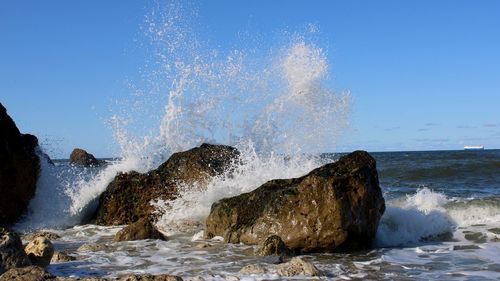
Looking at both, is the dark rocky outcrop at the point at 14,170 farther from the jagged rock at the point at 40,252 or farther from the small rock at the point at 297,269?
the small rock at the point at 297,269

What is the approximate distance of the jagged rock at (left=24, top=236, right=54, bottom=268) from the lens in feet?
18.2

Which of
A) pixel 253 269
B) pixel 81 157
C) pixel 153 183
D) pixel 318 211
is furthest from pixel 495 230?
pixel 81 157

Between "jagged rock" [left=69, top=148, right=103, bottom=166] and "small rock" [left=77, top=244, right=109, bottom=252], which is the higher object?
"jagged rock" [left=69, top=148, right=103, bottom=166]

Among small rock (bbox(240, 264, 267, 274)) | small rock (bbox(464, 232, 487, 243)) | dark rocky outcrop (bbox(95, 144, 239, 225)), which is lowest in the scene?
small rock (bbox(464, 232, 487, 243))

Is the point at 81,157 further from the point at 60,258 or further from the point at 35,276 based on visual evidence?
the point at 35,276

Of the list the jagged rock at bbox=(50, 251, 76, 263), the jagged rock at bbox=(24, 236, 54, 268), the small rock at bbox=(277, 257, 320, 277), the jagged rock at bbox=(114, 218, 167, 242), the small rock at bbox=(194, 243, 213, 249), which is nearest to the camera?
the small rock at bbox=(277, 257, 320, 277)

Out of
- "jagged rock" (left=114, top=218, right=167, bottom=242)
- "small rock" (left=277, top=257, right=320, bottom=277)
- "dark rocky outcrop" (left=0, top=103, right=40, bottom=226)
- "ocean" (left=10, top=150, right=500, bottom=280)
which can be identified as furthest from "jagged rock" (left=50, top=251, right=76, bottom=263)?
"dark rocky outcrop" (left=0, top=103, right=40, bottom=226)

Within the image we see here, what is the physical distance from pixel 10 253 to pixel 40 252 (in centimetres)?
58

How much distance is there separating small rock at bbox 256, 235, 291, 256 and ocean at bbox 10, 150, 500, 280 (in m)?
0.15

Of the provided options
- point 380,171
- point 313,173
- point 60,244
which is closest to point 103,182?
point 60,244

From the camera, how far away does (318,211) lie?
22.3 feet

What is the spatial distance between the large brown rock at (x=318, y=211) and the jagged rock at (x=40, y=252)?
2.53 meters

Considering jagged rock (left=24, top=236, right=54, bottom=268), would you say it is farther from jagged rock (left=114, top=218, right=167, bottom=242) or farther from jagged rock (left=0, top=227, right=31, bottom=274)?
jagged rock (left=114, top=218, right=167, bottom=242)

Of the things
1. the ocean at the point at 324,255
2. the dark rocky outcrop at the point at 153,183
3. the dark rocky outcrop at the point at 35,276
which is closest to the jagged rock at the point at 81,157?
the ocean at the point at 324,255
